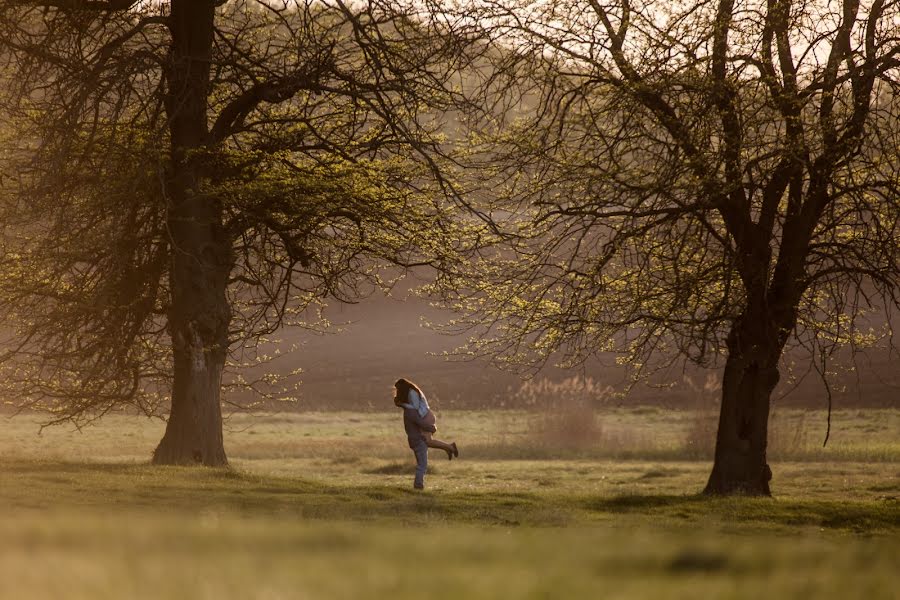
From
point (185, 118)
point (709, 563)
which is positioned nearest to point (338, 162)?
point (185, 118)

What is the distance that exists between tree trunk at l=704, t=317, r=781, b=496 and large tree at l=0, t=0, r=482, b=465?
18.4ft

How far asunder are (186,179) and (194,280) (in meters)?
1.74

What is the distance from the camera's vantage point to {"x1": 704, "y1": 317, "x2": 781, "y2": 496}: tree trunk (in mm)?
16484

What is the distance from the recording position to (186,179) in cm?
1728

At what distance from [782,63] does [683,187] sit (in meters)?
3.20

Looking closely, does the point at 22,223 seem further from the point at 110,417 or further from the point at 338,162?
the point at 110,417

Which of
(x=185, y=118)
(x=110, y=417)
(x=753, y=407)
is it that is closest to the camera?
(x=753, y=407)

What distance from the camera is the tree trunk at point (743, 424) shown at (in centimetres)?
1648

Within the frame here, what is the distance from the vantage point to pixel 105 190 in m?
15.6

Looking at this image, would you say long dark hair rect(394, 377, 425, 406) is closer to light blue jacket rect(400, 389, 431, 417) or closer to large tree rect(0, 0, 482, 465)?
light blue jacket rect(400, 389, 431, 417)

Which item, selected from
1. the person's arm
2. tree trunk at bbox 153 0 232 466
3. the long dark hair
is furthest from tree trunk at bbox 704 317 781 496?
tree trunk at bbox 153 0 232 466

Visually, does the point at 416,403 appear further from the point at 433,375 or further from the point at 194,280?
Answer: the point at 433,375

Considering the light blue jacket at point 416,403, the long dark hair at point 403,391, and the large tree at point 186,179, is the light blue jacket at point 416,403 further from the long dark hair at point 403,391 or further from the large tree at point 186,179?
the large tree at point 186,179

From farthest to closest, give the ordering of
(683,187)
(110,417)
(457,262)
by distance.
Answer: (110,417) → (457,262) → (683,187)
